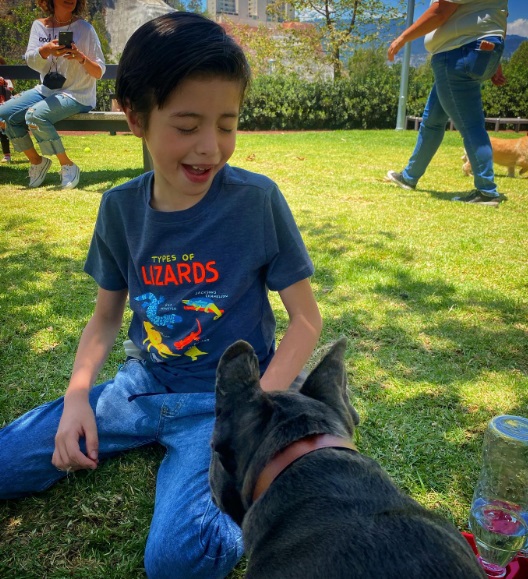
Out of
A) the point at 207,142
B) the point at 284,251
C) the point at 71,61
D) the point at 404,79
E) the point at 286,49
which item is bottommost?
the point at 284,251

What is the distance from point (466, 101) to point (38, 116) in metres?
5.99

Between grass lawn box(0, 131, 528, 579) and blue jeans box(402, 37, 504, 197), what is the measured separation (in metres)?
0.63

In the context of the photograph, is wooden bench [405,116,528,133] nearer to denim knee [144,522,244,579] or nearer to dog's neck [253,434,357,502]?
denim knee [144,522,244,579]

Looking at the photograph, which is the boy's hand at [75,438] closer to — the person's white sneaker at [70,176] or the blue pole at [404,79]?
the person's white sneaker at [70,176]

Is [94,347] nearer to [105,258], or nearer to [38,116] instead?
[105,258]

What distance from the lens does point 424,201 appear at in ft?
24.7

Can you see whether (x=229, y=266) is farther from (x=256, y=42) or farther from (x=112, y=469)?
(x=256, y=42)

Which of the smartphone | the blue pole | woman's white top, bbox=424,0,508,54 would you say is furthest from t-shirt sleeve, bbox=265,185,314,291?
the blue pole

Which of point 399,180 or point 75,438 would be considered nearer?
point 75,438

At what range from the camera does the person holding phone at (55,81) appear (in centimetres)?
740

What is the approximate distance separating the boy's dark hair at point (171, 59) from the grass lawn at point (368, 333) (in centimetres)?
172

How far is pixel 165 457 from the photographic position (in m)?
2.43

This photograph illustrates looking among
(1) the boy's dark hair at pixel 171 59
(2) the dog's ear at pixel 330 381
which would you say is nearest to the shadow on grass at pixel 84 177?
(1) the boy's dark hair at pixel 171 59

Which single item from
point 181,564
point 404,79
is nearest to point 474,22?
point 181,564
